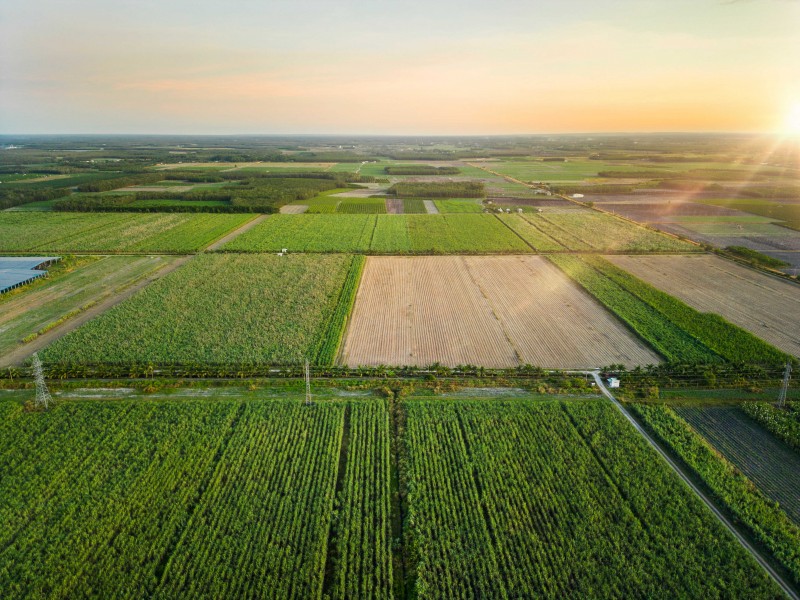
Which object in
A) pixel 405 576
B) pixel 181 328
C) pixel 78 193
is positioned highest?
pixel 78 193

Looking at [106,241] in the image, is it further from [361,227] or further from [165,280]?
[361,227]

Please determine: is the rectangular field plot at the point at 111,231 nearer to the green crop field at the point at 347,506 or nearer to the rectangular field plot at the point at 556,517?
the green crop field at the point at 347,506

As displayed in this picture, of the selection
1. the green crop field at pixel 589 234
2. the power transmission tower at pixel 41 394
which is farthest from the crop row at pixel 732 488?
the green crop field at pixel 589 234

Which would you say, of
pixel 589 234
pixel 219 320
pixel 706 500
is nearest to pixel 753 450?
pixel 706 500

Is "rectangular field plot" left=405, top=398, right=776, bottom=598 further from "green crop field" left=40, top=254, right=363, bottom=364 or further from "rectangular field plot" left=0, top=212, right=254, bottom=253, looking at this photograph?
"rectangular field plot" left=0, top=212, right=254, bottom=253

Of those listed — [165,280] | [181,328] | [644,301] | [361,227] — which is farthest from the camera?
[361,227]

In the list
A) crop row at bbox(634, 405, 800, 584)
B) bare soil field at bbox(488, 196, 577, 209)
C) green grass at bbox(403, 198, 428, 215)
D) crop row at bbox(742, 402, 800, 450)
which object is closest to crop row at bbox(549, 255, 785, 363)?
crop row at bbox(742, 402, 800, 450)

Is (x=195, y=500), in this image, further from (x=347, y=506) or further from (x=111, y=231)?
(x=111, y=231)

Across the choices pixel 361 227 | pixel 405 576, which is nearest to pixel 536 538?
pixel 405 576

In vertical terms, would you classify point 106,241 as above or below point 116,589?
above
